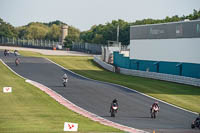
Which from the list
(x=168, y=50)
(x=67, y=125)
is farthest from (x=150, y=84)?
(x=67, y=125)

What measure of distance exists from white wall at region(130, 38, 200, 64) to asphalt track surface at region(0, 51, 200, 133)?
12678mm

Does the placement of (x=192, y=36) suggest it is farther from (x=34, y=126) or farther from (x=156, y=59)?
(x=34, y=126)

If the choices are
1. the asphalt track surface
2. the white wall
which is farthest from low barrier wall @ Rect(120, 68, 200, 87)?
the asphalt track surface

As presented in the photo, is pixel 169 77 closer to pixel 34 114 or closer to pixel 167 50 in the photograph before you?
pixel 167 50

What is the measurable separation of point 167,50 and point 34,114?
3928 centimetres

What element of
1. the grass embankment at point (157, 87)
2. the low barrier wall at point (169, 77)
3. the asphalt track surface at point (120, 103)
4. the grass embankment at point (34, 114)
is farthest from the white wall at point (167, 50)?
the grass embankment at point (34, 114)

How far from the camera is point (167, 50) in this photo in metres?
69.8

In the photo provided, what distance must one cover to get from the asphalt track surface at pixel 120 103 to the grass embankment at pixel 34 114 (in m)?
2.41

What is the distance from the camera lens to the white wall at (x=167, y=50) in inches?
2469

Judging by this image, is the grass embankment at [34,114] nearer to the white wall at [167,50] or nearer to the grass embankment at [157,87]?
the grass embankment at [157,87]

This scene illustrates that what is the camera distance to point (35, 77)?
63.3 m

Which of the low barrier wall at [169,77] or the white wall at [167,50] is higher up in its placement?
the white wall at [167,50]

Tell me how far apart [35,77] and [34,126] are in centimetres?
3683

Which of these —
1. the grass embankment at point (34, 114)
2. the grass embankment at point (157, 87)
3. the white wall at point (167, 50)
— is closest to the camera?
the grass embankment at point (34, 114)
